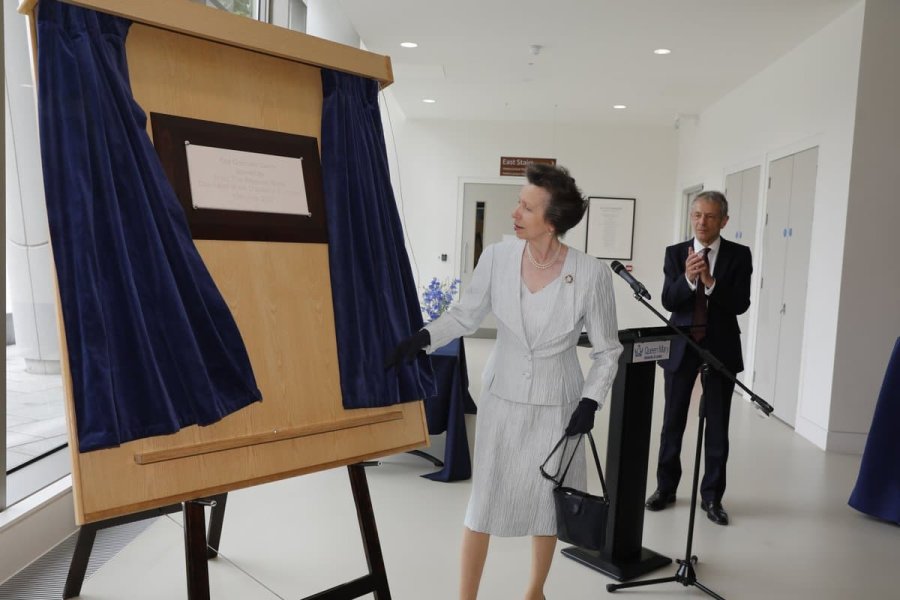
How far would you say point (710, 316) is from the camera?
3420mm

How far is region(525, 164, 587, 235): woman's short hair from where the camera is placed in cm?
217

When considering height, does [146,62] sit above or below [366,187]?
above

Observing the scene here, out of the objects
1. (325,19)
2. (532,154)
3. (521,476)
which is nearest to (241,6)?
(325,19)


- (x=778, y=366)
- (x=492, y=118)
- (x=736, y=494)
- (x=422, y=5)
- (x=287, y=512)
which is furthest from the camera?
(x=492, y=118)

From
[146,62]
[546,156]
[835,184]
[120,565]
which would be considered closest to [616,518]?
[120,565]

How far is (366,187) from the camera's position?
1.92 meters

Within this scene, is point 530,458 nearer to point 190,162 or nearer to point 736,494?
point 190,162

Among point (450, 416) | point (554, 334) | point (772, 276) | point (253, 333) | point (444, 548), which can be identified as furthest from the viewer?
Result: point (772, 276)

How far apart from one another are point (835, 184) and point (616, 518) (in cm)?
343

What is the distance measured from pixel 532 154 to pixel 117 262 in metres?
9.09

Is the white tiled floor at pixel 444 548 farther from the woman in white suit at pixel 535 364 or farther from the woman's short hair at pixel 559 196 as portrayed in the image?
the woman's short hair at pixel 559 196

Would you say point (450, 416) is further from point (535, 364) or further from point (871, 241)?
point (871, 241)

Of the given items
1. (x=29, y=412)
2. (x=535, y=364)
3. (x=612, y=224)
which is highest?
(x=612, y=224)

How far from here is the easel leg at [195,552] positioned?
1.54 metres
